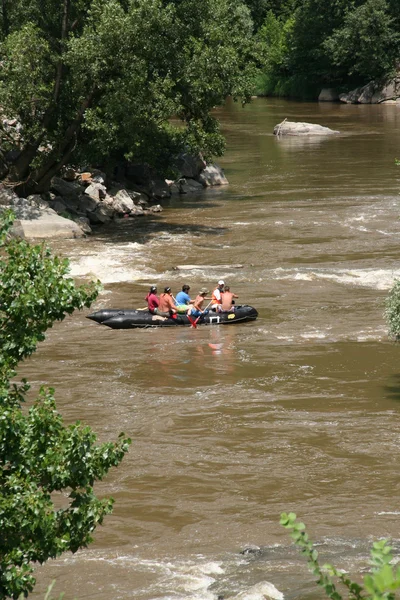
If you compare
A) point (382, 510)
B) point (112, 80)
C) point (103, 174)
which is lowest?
point (382, 510)

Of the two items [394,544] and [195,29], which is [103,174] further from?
[394,544]

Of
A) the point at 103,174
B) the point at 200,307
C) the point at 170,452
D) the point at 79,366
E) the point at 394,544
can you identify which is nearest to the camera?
the point at 394,544

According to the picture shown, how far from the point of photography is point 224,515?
464 inches

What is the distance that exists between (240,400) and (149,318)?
539 centimetres

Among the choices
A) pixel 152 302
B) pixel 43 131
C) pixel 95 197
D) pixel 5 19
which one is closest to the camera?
pixel 152 302

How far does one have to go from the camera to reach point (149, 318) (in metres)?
20.8

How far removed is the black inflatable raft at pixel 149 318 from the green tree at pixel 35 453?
12.5 metres

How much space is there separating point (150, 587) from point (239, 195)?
88.3 feet

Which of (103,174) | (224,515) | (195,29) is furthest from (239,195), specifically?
(224,515)

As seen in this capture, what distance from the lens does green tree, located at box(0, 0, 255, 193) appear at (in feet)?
90.8

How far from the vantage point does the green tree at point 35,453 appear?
22.7ft

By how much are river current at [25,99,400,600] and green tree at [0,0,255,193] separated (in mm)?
2905

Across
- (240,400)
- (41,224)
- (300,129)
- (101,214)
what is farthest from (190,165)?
(240,400)

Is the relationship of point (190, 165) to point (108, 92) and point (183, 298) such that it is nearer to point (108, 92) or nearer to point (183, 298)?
point (108, 92)
